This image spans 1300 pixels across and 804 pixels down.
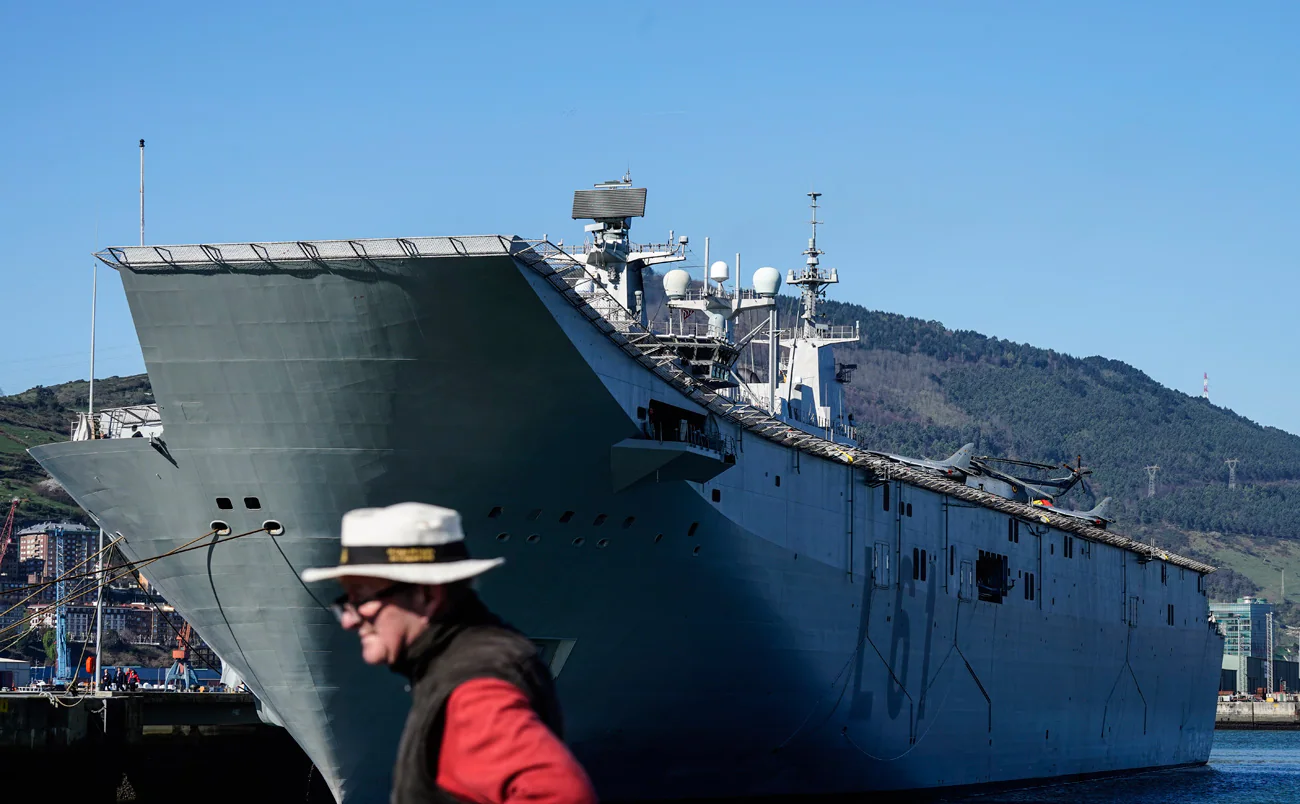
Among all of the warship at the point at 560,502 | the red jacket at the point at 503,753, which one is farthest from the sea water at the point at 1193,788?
the red jacket at the point at 503,753

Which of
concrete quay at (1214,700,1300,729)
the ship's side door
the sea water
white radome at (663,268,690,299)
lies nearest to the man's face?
the ship's side door

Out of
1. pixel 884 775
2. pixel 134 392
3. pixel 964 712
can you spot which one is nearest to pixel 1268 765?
pixel 964 712

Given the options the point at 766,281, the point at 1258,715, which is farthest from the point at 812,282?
the point at 1258,715

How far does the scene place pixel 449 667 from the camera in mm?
3936

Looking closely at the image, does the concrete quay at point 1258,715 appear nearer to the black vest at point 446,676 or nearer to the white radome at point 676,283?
the white radome at point 676,283

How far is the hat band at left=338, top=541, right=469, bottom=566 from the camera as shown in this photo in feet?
13.1

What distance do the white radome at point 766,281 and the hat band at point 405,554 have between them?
37816 mm

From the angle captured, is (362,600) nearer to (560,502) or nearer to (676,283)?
(560,502)

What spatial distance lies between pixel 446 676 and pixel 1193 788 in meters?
48.3

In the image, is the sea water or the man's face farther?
the sea water

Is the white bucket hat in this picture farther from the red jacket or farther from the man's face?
the red jacket

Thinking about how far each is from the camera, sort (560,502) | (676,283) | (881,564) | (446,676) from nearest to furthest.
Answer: (446,676), (560,502), (881,564), (676,283)

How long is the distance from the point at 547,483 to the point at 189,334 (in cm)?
568

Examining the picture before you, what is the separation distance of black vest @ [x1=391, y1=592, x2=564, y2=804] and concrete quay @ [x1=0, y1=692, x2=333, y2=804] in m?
28.3
